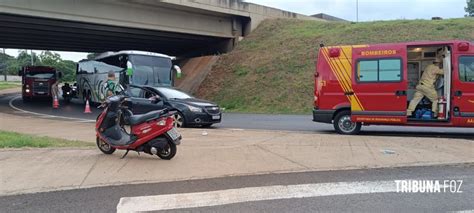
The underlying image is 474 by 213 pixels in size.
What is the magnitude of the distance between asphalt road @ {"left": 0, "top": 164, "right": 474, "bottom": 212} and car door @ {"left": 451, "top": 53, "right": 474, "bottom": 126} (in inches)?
185

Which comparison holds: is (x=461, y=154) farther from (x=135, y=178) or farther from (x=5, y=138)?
(x=5, y=138)

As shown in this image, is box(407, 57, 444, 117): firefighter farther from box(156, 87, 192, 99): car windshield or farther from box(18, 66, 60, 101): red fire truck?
box(18, 66, 60, 101): red fire truck

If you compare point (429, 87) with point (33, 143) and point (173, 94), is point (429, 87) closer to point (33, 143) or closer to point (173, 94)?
point (173, 94)

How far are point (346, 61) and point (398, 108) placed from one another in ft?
6.04

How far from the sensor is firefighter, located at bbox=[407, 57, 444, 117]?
11.3m

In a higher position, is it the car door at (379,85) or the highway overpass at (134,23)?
the highway overpass at (134,23)

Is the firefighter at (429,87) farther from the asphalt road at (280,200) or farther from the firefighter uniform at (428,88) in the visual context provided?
the asphalt road at (280,200)


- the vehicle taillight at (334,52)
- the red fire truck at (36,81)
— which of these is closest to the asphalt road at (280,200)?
the vehicle taillight at (334,52)

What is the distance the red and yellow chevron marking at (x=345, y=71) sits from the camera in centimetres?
1191

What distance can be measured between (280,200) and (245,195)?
1.57 feet

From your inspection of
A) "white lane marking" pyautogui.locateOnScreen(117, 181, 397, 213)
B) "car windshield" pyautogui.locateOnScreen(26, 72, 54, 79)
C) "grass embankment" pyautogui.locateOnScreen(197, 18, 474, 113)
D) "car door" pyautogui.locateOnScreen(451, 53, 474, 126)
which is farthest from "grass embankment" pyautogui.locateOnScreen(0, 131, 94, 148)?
"car windshield" pyautogui.locateOnScreen(26, 72, 54, 79)

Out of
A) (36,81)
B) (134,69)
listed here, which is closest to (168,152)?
(134,69)

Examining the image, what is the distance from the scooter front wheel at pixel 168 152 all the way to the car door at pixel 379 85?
5.98m

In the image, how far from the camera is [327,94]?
12273mm
